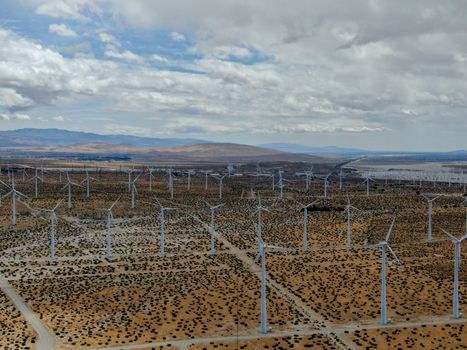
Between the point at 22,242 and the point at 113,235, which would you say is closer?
the point at 22,242

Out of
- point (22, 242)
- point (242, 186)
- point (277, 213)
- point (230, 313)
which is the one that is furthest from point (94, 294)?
point (242, 186)

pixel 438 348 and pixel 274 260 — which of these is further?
pixel 274 260

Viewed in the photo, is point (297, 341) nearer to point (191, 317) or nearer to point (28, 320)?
point (191, 317)

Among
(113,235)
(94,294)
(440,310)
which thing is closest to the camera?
(440,310)

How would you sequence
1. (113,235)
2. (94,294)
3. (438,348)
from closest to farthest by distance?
(438,348) → (94,294) → (113,235)

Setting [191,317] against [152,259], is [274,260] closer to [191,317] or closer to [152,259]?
[152,259]

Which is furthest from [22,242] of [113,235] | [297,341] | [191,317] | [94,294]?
[297,341]
